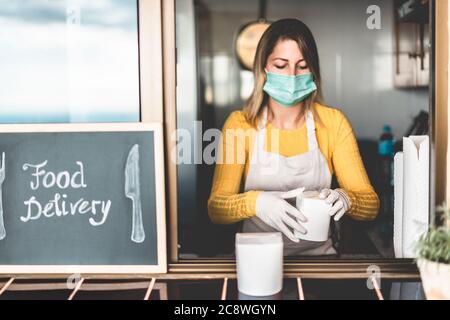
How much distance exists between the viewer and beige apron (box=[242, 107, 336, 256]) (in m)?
1.54

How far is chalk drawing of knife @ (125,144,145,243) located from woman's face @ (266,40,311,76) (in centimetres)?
45

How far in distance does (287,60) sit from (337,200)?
424 mm

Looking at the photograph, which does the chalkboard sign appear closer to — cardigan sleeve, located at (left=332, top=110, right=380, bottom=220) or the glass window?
the glass window

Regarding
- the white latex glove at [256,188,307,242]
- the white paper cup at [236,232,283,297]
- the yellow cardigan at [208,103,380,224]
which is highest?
the yellow cardigan at [208,103,380,224]

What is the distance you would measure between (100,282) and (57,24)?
738 millimetres

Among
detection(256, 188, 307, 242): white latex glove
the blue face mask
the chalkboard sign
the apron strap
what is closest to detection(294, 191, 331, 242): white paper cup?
detection(256, 188, 307, 242): white latex glove

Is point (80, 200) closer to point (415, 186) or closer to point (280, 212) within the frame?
point (280, 212)

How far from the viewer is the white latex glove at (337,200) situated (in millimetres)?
1520

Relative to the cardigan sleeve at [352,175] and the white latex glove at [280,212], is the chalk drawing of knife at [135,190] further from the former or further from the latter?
the cardigan sleeve at [352,175]

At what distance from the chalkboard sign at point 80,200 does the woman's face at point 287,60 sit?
41 centimetres

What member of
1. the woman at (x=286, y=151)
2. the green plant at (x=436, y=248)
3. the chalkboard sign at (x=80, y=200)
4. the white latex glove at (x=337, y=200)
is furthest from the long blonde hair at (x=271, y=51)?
the green plant at (x=436, y=248)

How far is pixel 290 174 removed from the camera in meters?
1.54

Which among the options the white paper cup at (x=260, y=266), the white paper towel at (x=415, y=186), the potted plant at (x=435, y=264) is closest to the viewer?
the potted plant at (x=435, y=264)

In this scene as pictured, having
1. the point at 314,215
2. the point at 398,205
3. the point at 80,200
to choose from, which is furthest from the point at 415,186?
the point at 80,200
